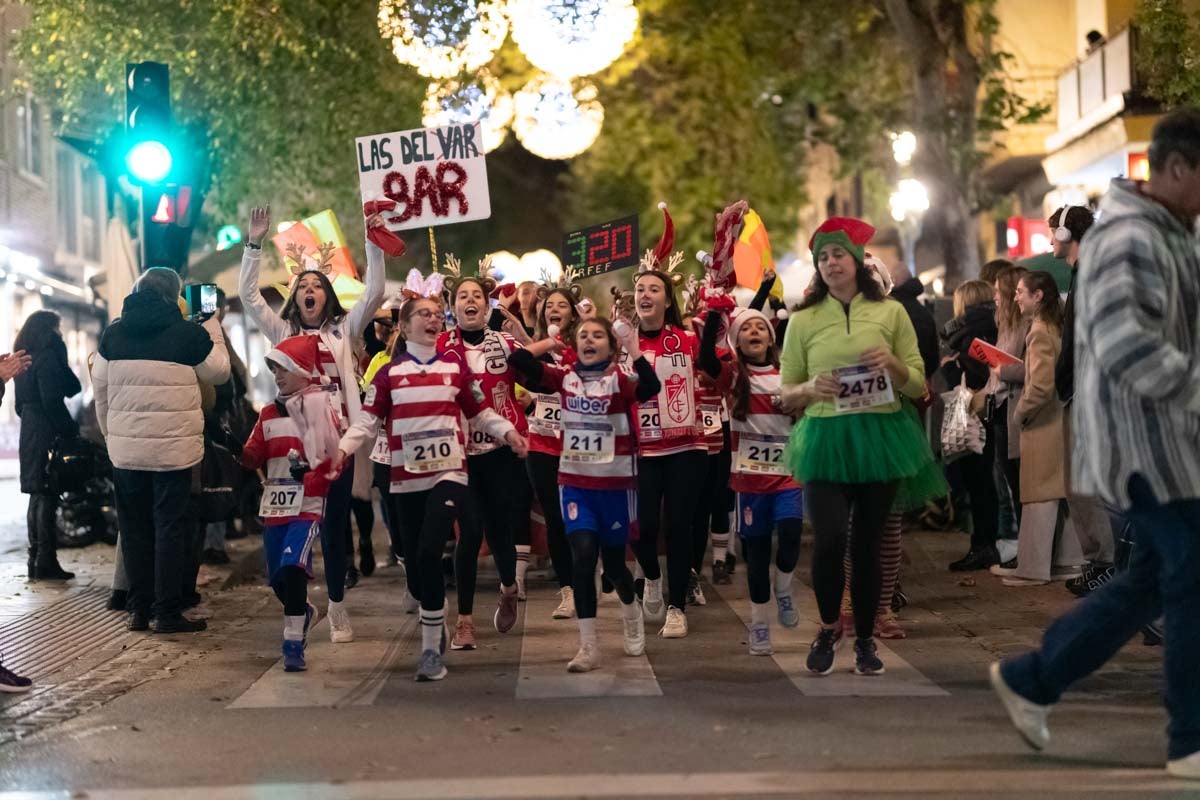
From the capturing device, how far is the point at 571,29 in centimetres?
1745

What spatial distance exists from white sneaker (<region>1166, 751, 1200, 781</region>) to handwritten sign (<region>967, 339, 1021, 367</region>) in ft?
20.1

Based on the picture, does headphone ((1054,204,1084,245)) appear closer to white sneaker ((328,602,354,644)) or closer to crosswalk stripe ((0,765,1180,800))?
white sneaker ((328,602,354,644))

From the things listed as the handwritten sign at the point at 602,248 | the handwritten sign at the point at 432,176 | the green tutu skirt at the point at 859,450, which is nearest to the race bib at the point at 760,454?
the green tutu skirt at the point at 859,450

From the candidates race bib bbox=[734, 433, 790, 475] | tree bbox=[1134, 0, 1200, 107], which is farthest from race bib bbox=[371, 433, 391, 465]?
tree bbox=[1134, 0, 1200, 107]

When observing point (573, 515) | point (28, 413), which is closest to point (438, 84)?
point (28, 413)

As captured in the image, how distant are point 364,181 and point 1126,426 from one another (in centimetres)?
734

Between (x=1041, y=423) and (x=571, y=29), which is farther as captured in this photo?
(x=571, y=29)

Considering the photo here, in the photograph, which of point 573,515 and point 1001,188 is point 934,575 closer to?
point 573,515

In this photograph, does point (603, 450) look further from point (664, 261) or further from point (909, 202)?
point (909, 202)

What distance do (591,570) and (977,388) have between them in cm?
515

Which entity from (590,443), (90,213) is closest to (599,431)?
(590,443)

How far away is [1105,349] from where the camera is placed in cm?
639

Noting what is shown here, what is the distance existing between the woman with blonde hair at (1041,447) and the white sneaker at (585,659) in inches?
165

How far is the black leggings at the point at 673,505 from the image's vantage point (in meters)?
10.1
